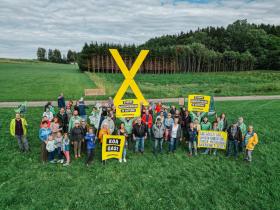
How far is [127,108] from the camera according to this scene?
1177 cm

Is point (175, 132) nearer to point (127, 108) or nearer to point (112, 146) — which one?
point (127, 108)

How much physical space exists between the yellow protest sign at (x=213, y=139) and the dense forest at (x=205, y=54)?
169ft

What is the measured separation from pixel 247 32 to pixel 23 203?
340 feet

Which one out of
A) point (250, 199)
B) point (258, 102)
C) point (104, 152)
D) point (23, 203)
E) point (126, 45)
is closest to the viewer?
point (23, 203)

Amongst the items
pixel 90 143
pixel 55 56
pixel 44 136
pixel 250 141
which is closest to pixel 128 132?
pixel 90 143

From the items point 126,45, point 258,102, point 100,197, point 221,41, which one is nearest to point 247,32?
point 221,41

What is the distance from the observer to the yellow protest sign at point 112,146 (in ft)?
33.2

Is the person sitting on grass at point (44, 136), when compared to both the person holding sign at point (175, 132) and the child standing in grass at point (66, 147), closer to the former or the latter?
the child standing in grass at point (66, 147)

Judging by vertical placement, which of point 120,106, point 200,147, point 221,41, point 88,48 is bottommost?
point 200,147

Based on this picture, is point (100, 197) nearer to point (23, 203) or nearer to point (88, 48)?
point (23, 203)

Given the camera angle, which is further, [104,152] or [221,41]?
[221,41]

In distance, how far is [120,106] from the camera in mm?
11750

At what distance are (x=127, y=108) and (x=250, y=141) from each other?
5521mm

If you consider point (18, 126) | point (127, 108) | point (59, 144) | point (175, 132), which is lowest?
point (59, 144)
